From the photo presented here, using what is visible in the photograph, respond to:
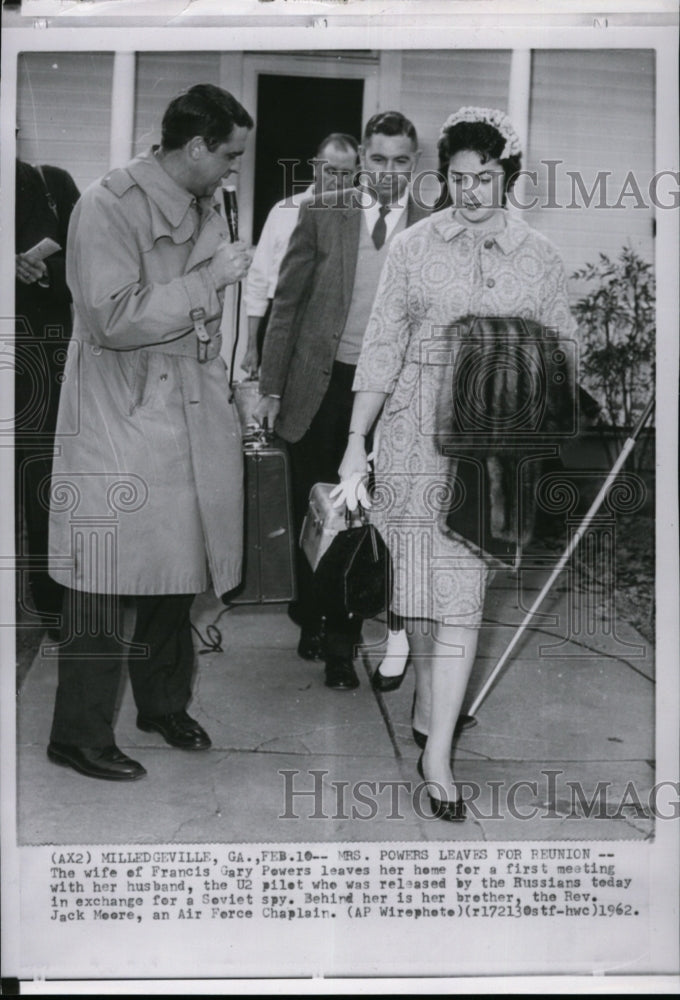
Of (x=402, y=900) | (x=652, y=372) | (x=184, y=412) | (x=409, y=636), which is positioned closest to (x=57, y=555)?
(x=184, y=412)

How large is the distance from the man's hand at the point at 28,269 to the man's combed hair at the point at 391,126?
86 centimetres

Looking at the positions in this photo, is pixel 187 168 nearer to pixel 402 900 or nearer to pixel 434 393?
pixel 434 393

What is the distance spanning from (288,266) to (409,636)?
100 centimetres

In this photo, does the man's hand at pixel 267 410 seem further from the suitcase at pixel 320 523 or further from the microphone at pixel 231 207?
the microphone at pixel 231 207

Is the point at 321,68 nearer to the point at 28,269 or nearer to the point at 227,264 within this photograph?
the point at 227,264

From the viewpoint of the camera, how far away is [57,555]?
3.73 metres

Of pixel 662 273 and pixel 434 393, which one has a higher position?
pixel 662 273

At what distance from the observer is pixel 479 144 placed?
3.67m

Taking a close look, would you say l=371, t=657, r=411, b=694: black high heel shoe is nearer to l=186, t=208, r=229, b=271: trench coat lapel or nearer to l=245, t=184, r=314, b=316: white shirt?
l=245, t=184, r=314, b=316: white shirt

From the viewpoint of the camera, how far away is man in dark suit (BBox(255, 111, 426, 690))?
12.3 ft

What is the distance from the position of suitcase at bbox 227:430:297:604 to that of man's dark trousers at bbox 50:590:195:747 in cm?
18

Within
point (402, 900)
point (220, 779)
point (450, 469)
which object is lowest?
point (402, 900)

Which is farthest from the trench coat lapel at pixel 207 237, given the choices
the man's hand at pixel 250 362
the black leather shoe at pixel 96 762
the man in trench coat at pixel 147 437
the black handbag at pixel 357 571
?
the black leather shoe at pixel 96 762

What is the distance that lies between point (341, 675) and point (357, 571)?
0.33 meters
